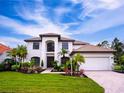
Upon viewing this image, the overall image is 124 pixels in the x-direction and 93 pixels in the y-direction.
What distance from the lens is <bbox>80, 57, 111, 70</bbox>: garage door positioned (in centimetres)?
3359

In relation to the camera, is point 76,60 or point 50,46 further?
point 50,46

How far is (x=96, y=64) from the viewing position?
33750 millimetres

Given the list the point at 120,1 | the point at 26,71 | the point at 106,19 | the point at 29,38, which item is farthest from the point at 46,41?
the point at 120,1

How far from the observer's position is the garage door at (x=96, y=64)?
3359cm

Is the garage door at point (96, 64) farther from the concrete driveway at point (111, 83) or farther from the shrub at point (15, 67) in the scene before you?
the concrete driveway at point (111, 83)

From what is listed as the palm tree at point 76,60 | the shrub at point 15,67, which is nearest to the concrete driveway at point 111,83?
the palm tree at point 76,60

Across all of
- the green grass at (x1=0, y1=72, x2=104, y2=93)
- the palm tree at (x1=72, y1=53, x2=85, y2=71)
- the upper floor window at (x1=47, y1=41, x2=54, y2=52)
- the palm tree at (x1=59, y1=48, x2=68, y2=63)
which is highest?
the upper floor window at (x1=47, y1=41, x2=54, y2=52)

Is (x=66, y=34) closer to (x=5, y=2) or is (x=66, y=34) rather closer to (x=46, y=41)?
(x=46, y=41)

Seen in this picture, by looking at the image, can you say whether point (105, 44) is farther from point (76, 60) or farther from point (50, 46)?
point (76, 60)

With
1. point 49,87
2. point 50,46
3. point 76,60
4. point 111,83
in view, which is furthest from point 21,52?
point 49,87

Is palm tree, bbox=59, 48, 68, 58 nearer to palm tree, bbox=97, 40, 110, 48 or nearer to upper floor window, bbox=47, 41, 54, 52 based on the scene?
upper floor window, bbox=47, 41, 54, 52

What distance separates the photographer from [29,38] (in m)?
42.6

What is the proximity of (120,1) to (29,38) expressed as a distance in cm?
2557

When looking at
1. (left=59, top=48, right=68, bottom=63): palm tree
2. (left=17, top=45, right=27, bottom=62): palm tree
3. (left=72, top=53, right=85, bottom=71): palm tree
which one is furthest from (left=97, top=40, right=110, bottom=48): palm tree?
(left=72, top=53, right=85, bottom=71): palm tree
